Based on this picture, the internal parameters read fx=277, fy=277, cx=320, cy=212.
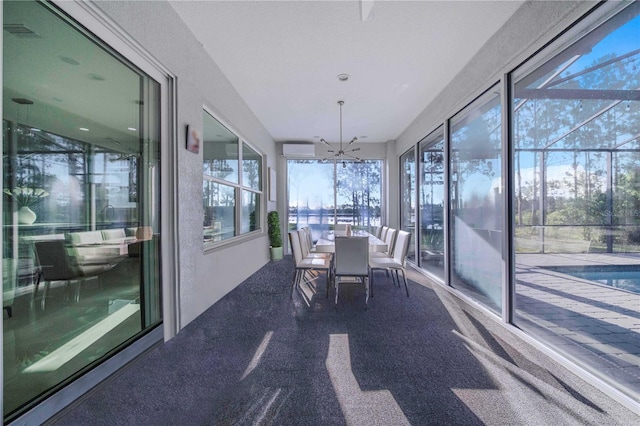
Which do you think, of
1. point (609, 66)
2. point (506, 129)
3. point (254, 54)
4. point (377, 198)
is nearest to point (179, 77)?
point (254, 54)

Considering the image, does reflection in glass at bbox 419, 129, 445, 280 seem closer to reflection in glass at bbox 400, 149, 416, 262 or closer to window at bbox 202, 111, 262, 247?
A: reflection in glass at bbox 400, 149, 416, 262

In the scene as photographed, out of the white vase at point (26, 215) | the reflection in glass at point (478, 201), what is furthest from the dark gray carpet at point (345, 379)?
the white vase at point (26, 215)

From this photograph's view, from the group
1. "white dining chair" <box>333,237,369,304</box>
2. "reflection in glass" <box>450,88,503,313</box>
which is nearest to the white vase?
"white dining chair" <box>333,237,369,304</box>

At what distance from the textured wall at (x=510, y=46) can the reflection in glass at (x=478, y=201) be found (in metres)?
0.19

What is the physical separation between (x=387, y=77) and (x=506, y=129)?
179 cm

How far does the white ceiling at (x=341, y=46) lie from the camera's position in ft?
8.39

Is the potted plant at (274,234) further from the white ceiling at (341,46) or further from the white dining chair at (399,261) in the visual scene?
the white dining chair at (399,261)

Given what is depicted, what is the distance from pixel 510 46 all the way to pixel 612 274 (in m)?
2.17

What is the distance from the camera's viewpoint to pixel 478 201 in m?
3.37

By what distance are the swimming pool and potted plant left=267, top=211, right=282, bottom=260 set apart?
5.52m

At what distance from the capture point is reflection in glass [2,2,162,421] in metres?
1.43

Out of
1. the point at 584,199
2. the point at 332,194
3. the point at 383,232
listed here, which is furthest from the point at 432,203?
the point at 332,194

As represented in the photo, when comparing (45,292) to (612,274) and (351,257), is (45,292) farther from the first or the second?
(612,274)

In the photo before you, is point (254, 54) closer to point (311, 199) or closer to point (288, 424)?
point (288, 424)
